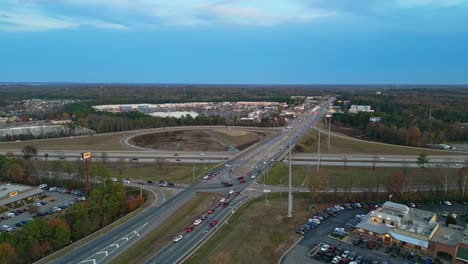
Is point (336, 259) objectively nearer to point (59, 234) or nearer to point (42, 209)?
point (59, 234)

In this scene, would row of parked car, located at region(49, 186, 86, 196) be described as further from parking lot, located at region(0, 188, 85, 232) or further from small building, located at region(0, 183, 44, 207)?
small building, located at region(0, 183, 44, 207)

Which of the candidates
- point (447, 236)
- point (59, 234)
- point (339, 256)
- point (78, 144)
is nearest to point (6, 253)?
point (59, 234)

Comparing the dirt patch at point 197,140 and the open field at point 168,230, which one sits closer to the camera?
the open field at point 168,230

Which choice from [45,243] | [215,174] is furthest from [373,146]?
[45,243]

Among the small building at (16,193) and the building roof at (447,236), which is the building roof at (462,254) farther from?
the small building at (16,193)

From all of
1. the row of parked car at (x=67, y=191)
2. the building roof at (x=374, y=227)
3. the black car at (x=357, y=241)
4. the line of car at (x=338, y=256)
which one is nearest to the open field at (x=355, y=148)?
the building roof at (x=374, y=227)

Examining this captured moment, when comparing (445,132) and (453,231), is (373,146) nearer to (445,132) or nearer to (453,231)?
(445,132)

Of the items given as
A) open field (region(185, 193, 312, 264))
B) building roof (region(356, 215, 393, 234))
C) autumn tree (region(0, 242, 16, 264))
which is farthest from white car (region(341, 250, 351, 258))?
autumn tree (region(0, 242, 16, 264))
